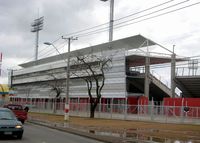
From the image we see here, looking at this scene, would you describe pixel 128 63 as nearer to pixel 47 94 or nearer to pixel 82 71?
pixel 82 71

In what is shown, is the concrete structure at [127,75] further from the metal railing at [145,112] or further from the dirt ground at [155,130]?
the dirt ground at [155,130]

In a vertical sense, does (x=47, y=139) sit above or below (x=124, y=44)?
below

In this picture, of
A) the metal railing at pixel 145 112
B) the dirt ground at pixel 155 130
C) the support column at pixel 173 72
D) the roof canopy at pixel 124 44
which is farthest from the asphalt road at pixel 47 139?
the roof canopy at pixel 124 44

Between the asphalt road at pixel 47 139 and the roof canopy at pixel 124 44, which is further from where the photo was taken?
the roof canopy at pixel 124 44

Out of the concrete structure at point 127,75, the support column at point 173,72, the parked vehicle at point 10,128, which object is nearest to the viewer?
the parked vehicle at point 10,128

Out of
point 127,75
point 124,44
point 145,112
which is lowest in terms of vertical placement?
point 145,112

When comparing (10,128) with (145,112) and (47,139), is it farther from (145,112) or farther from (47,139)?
(145,112)

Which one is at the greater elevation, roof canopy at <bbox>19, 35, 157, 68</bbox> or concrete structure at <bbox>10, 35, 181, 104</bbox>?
roof canopy at <bbox>19, 35, 157, 68</bbox>

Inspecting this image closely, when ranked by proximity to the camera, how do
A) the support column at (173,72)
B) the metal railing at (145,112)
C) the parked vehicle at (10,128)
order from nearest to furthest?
1. the parked vehicle at (10,128)
2. the metal railing at (145,112)
3. the support column at (173,72)

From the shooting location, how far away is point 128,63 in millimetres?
75125

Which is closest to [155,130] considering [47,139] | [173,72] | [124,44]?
[47,139]

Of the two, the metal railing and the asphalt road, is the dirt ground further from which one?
the metal railing

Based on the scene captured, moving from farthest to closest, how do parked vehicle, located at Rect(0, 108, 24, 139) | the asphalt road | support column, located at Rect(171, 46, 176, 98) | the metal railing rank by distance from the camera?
support column, located at Rect(171, 46, 176, 98) < the metal railing < parked vehicle, located at Rect(0, 108, 24, 139) < the asphalt road

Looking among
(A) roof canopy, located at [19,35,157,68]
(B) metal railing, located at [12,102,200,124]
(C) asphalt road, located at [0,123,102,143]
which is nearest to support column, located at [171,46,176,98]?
(A) roof canopy, located at [19,35,157,68]
